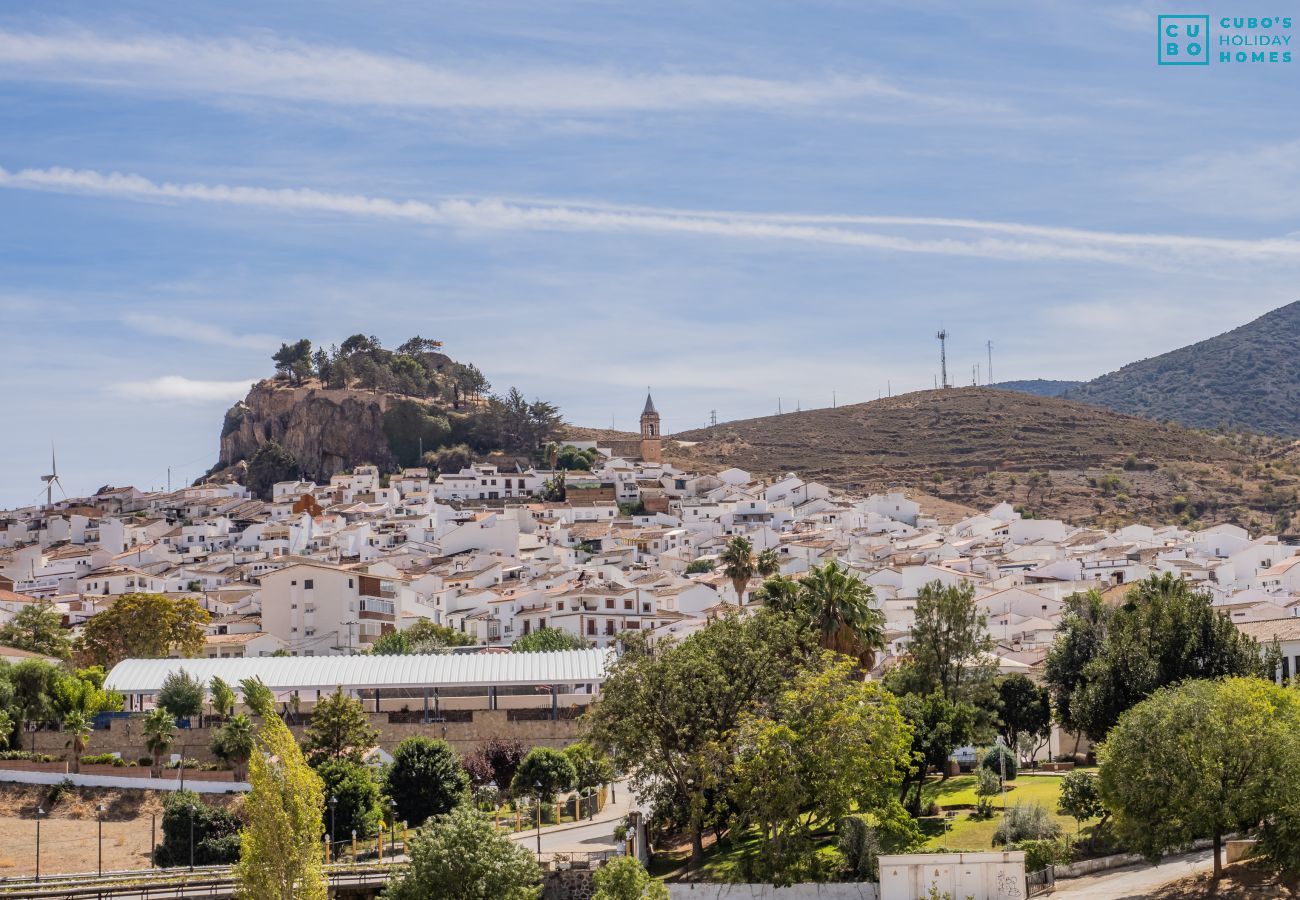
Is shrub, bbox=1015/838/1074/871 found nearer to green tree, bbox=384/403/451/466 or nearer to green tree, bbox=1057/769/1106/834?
green tree, bbox=1057/769/1106/834

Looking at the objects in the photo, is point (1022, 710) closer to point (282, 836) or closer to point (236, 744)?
point (236, 744)

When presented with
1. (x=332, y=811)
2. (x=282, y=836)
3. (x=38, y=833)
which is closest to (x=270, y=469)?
(x=38, y=833)

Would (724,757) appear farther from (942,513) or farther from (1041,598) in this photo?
(942,513)

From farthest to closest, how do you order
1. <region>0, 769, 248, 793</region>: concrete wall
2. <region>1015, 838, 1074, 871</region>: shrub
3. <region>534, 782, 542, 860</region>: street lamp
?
1. <region>0, 769, 248, 793</region>: concrete wall
2. <region>534, 782, 542, 860</region>: street lamp
3. <region>1015, 838, 1074, 871</region>: shrub

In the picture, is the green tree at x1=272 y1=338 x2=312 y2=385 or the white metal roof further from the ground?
the green tree at x1=272 y1=338 x2=312 y2=385

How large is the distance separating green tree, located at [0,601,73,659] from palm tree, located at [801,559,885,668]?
37985 mm

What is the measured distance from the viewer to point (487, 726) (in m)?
56.6

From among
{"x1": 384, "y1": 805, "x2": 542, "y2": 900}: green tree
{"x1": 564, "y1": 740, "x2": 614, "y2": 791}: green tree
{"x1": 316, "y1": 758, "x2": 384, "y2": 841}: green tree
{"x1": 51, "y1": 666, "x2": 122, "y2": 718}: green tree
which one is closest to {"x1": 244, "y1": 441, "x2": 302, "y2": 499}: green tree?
{"x1": 51, "y1": 666, "x2": 122, "y2": 718}: green tree

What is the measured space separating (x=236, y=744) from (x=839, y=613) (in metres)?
19.3

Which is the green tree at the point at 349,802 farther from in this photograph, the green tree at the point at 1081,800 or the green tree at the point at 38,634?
→ the green tree at the point at 38,634

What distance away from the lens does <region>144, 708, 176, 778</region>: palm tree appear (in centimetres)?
5253

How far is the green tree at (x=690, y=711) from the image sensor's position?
44125mm

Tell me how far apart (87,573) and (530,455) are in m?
51.4

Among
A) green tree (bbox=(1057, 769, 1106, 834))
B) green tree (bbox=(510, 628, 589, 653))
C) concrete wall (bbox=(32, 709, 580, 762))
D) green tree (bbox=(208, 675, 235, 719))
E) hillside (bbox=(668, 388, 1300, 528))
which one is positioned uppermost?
hillside (bbox=(668, 388, 1300, 528))
